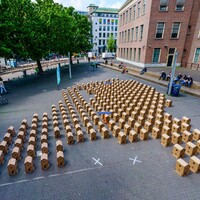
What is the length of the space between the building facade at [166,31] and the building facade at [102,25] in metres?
46.9

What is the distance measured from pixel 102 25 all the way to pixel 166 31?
56280mm

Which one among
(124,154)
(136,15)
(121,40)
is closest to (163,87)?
(124,154)

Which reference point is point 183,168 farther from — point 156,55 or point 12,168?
point 156,55

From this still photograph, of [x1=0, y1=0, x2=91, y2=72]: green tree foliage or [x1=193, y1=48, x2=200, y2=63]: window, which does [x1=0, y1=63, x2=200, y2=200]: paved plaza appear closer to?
[x1=0, y1=0, x2=91, y2=72]: green tree foliage

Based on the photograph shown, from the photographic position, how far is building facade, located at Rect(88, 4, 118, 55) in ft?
242

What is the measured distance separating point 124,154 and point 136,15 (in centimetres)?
3226

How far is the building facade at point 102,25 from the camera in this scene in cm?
7362

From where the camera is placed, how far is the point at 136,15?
3083 centimetres

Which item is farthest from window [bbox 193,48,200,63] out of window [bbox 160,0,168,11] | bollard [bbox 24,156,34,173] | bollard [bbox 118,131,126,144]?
bollard [bbox 24,156,34,173]

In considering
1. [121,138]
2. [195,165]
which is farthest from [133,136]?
[195,165]

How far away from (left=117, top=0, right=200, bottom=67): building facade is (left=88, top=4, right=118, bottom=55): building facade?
46854 millimetres

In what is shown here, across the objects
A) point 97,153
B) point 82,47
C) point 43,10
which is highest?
point 43,10

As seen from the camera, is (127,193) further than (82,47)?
No

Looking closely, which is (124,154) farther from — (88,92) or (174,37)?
(174,37)
